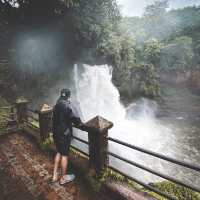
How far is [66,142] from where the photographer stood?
418 cm

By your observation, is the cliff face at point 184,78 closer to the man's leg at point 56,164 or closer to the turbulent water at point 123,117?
the turbulent water at point 123,117

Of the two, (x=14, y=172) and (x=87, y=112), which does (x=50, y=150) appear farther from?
(x=87, y=112)

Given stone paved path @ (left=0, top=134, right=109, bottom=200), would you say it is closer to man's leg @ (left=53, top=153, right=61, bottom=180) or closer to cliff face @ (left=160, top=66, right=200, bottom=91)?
man's leg @ (left=53, top=153, right=61, bottom=180)

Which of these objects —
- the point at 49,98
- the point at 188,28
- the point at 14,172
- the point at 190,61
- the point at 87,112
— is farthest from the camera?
the point at 188,28

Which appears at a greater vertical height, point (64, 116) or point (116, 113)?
point (64, 116)

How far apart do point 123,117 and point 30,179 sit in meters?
21.8

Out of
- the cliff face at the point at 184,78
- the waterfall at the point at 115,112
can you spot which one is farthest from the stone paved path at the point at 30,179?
the cliff face at the point at 184,78

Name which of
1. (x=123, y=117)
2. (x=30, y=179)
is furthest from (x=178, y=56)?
(x=30, y=179)

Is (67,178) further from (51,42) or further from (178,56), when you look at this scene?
(178,56)

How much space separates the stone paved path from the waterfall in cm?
1013

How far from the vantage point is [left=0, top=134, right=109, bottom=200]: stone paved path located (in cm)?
408

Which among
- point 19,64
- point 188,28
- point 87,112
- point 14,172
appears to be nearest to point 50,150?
point 14,172

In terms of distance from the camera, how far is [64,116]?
4.04m

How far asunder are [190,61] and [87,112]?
1159 inches
